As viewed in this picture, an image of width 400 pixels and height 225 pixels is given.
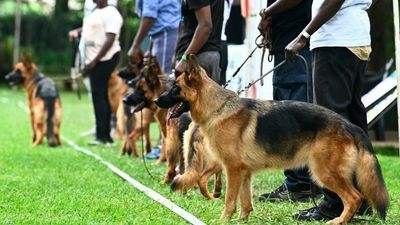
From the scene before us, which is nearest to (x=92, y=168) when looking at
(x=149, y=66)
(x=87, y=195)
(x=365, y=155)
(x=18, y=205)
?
(x=149, y=66)

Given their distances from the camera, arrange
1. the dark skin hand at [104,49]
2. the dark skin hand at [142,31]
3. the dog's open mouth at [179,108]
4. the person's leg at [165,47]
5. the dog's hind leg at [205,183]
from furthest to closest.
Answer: the dark skin hand at [104,49], the person's leg at [165,47], the dark skin hand at [142,31], the dog's hind leg at [205,183], the dog's open mouth at [179,108]

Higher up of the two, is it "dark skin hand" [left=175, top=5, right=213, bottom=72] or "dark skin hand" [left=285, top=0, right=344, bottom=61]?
"dark skin hand" [left=285, top=0, right=344, bottom=61]

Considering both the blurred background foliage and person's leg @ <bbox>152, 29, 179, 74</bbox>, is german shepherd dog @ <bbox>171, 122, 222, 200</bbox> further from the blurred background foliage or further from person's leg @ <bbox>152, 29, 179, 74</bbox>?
the blurred background foliage

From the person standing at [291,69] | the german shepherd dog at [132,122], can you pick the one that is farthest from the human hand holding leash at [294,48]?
the german shepherd dog at [132,122]

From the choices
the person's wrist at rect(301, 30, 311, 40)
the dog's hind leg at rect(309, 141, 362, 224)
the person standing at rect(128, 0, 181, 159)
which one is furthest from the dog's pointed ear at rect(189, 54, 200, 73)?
the person standing at rect(128, 0, 181, 159)

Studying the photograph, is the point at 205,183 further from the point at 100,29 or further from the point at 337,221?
the point at 100,29

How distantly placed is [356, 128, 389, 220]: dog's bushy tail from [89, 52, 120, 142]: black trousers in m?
7.26

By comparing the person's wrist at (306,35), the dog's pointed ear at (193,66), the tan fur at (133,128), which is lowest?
the tan fur at (133,128)

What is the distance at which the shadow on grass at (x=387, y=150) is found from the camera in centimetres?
1285

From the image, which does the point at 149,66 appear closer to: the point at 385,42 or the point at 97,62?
the point at 97,62

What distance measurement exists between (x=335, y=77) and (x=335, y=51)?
19 centimetres

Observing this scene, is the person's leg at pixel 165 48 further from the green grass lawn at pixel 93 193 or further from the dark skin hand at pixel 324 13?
the dark skin hand at pixel 324 13

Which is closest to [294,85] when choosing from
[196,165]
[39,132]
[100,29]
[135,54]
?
[196,165]

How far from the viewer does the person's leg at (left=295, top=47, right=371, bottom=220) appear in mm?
6133
